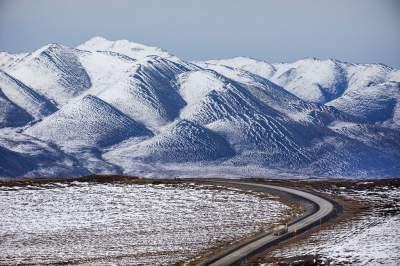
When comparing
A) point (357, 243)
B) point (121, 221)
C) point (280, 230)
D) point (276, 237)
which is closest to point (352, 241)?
point (357, 243)

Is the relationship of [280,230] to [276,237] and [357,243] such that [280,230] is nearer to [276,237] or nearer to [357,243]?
[276,237]

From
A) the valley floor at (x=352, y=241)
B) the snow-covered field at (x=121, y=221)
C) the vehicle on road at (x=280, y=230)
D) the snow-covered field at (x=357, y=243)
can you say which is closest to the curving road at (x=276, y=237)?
the vehicle on road at (x=280, y=230)

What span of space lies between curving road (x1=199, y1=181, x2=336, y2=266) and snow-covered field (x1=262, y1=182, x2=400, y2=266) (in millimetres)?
3035

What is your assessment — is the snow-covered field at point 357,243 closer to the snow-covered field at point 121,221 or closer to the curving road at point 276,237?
the curving road at point 276,237

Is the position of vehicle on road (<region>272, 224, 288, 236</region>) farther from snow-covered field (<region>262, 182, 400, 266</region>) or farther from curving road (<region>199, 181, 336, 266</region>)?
snow-covered field (<region>262, 182, 400, 266</region>)

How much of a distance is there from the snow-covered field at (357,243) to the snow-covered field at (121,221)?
1181 centimetres

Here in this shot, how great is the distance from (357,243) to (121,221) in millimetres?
43276

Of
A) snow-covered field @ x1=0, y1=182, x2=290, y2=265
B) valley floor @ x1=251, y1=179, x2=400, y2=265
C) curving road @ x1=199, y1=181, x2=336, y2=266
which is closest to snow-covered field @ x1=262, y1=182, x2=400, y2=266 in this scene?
valley floor @ x1=251, y1=179, x2=400, y2=265

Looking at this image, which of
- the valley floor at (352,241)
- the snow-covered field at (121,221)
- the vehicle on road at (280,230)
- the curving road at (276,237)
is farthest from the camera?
the vehicle on road at (280,230)

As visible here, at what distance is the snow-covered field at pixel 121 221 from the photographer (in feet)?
285

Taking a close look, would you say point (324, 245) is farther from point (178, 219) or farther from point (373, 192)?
point (373, 192)

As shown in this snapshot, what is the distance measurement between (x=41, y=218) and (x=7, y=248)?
24.4 m

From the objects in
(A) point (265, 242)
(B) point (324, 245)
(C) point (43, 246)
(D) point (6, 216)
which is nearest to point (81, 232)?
(C) point (43, 246)

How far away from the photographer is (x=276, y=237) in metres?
89.9
